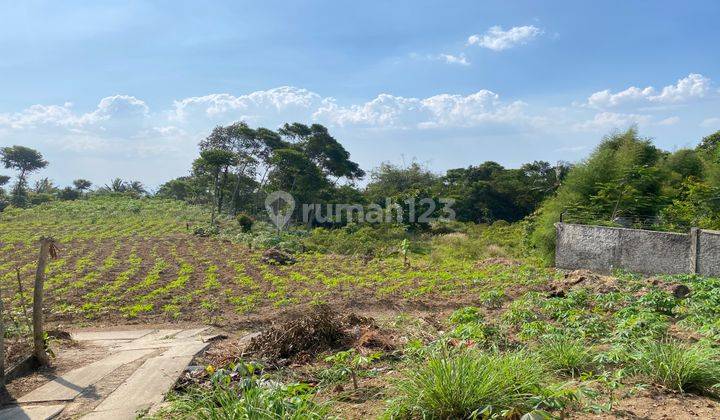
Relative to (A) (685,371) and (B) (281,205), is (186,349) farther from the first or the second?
(B) (281,205)

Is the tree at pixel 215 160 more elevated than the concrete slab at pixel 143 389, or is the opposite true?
the tree at pixel 215 160

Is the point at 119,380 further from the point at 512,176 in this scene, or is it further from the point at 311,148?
the point at 512,176

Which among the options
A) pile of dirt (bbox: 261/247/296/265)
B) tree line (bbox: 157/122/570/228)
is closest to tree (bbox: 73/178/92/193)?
tree line (bbox: 157/122/570/228)

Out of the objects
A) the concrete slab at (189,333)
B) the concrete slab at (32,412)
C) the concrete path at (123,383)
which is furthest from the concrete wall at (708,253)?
the concrete slab at (32,412)

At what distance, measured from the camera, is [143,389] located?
411cm

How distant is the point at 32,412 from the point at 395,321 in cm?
376

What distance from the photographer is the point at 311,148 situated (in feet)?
101

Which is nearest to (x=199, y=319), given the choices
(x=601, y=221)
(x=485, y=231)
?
(x=601, y=221)

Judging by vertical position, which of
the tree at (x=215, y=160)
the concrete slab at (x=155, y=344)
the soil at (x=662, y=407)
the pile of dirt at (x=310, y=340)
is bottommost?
the concrete slab at (x=155, y=344)

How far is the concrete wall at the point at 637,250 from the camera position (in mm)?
10688

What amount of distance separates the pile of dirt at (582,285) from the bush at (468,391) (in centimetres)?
580

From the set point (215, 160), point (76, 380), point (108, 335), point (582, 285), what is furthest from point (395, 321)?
point (215, 160)

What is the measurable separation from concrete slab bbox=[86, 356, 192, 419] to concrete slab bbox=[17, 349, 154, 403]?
0.35m

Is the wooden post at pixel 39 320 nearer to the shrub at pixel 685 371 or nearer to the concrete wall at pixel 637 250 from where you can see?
the shrub at pixel 685 371
